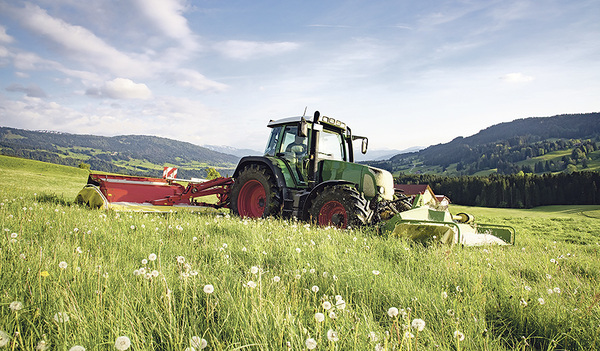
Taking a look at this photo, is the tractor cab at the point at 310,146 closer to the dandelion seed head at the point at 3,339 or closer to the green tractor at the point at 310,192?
the green tractor at the point at 310,192

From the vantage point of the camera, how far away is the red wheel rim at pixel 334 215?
22.1 feet

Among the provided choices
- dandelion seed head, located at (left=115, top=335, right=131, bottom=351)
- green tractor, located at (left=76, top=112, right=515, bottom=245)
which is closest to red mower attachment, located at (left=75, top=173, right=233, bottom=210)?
green tractor, located at (left=76, top=112, right=515, bottom=245)

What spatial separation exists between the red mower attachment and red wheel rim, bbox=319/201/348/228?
3658mm

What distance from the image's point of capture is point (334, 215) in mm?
6809

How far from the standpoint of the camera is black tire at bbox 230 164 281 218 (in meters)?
8.52

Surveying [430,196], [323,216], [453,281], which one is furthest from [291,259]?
[430,196]

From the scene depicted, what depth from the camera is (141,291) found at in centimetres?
221

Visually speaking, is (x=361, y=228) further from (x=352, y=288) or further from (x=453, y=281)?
(x=352, y=288)

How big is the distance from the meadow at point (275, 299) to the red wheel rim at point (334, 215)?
6.67 ft

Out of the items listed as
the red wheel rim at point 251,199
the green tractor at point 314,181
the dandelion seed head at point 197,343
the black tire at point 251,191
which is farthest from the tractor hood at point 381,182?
the dandelion seed head at point 197,343

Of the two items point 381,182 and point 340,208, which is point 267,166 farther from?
point 381,182

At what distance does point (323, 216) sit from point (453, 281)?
4.02 metres

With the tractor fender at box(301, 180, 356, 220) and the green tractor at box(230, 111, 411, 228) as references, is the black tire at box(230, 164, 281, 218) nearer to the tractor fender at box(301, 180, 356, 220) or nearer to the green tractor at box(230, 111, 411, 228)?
the green tractor at box(230, 111, 411, 228)

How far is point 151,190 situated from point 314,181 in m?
5.17
